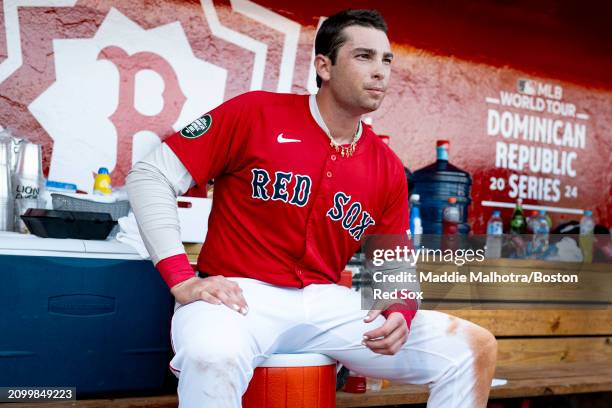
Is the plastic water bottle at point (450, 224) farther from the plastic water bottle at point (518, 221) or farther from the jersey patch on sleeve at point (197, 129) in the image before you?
the jersey patch on sleeve at point (197, 129)

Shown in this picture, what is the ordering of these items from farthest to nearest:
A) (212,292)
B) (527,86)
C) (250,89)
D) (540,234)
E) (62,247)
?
1. (527,86)
2. (540,234)
3. (250,89)
4. (62,247)
5. (212,292)

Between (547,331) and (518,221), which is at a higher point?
(518,221)

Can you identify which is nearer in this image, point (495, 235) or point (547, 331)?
point (547, 331)

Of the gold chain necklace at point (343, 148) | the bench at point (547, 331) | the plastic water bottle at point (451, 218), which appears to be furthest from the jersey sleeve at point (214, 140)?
the plastic water bottle at point (451, 218)

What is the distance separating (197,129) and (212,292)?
479 mm

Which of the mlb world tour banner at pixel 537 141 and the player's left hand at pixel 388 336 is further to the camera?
the mlb world tour banner at pixel 537 141

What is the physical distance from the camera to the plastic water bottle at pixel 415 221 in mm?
3714

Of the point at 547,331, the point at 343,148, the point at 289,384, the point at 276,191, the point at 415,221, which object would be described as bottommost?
the point at 547,331

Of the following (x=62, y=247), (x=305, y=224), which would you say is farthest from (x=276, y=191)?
(x=62, y=247)

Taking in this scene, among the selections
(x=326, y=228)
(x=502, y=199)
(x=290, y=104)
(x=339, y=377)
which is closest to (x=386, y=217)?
(x=326, y=228)

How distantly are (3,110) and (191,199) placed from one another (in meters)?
0.88

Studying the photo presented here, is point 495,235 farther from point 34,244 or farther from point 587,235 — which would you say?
point 34,244

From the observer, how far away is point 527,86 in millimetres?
4492

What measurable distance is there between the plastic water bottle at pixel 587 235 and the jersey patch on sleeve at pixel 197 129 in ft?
8.74
